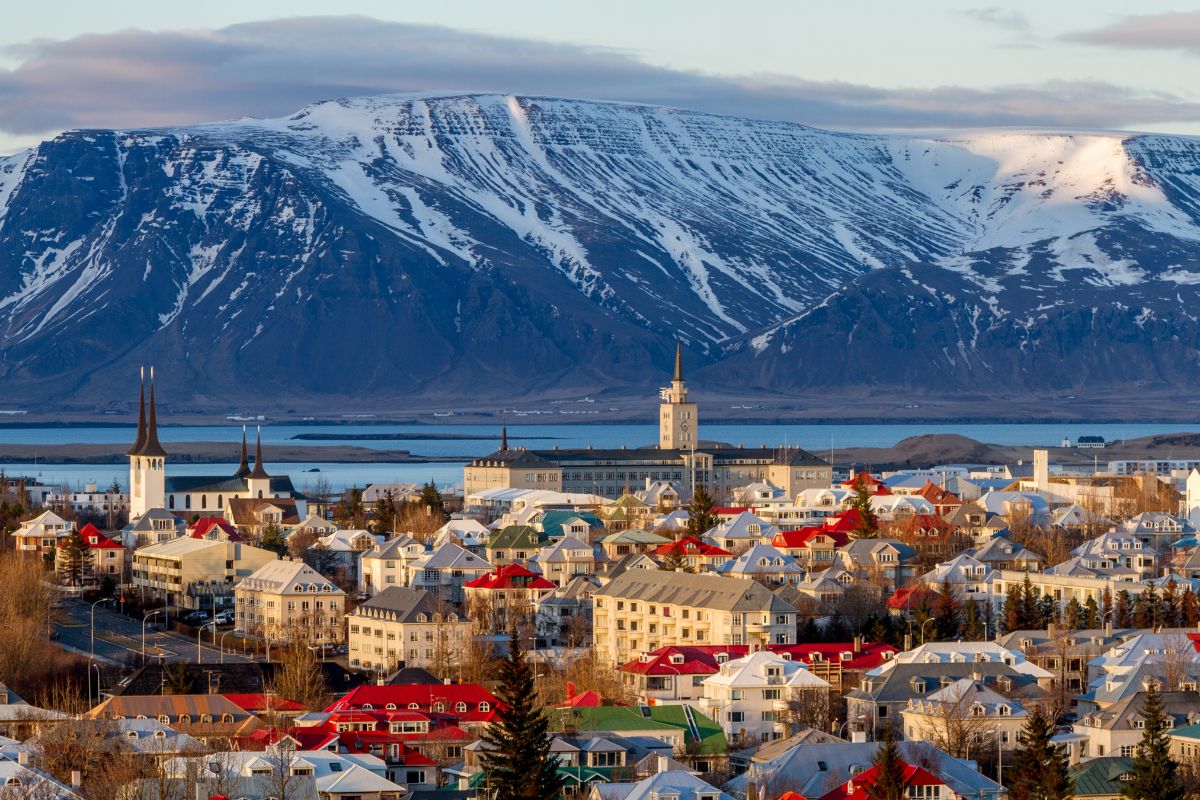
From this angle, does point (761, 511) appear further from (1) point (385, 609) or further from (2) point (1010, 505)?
(1) point (385, 609)

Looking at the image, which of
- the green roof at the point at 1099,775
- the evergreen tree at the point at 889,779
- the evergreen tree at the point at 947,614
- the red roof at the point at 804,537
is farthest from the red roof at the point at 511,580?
the evergreen tree at the point at 889,779

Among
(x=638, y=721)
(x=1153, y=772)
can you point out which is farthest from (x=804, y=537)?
(x=1153, y=772)

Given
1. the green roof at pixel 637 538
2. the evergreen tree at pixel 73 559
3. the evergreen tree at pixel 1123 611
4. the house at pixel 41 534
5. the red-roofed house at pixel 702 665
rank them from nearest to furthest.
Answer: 1. the red-roofed house at pixel 702 665
2. the evergreen tree at pixel 1123 611
3. the green roof at pixel 637 538
4. the evergreen tree at pixel 73 559
5. the house at pixel 41 534

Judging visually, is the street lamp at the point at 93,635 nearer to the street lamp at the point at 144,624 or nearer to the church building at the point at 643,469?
the street lamp at the point at 144,624

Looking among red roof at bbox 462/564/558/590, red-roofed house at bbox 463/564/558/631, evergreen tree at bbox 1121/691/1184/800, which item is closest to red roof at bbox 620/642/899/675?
red-roofed house at bbox 463/564/558/631

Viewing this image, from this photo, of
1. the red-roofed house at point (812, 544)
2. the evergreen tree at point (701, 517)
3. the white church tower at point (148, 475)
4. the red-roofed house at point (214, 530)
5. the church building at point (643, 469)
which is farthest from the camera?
the church building at point (643, 469)

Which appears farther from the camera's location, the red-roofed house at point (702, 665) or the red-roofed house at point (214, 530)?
the red-roofed house at point (214, 530)

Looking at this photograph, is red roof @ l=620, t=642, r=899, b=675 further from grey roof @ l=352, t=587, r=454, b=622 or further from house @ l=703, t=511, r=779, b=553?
house @ l=703, t=511, r=779, b=553
